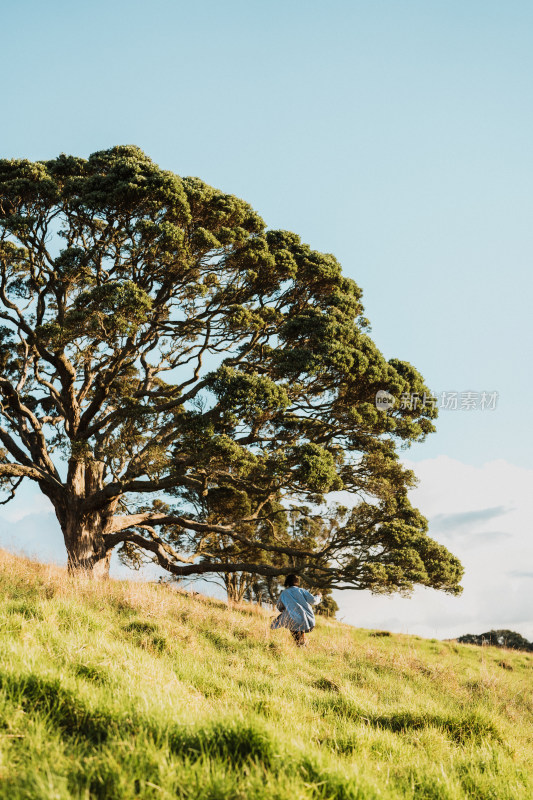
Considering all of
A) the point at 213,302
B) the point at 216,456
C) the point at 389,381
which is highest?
the point at 213,302

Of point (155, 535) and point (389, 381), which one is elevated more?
point (389, 381)

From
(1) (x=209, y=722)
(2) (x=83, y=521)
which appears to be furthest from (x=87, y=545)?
(1) (x=209, y=722)

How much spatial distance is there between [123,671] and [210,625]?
17.2 feet

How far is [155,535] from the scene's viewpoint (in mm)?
21094

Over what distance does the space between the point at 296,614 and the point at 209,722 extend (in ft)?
25.4

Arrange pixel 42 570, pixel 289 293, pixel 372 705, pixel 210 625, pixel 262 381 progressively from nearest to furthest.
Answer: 1. pixel 372 705
2. pixel 210 625
3. pixel 42 570
4. pixel 262 381
5. pixel 289 293

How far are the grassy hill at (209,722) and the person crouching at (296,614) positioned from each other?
178cm

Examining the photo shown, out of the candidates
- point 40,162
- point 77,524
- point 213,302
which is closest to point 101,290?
point 213,302

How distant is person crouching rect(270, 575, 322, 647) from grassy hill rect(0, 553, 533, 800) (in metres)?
1.78

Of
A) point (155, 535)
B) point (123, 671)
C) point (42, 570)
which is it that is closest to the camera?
point (123, 671)

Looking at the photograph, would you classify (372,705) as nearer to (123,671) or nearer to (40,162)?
(123,671)

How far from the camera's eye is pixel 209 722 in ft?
12.5

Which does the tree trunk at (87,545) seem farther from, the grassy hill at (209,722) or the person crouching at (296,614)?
the grassy hill at (209,722)

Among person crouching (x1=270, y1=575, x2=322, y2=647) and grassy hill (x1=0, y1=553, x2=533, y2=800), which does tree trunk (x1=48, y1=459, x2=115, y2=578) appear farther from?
grassy hill (x1=0, y1=553, x2=533, y2=800)
